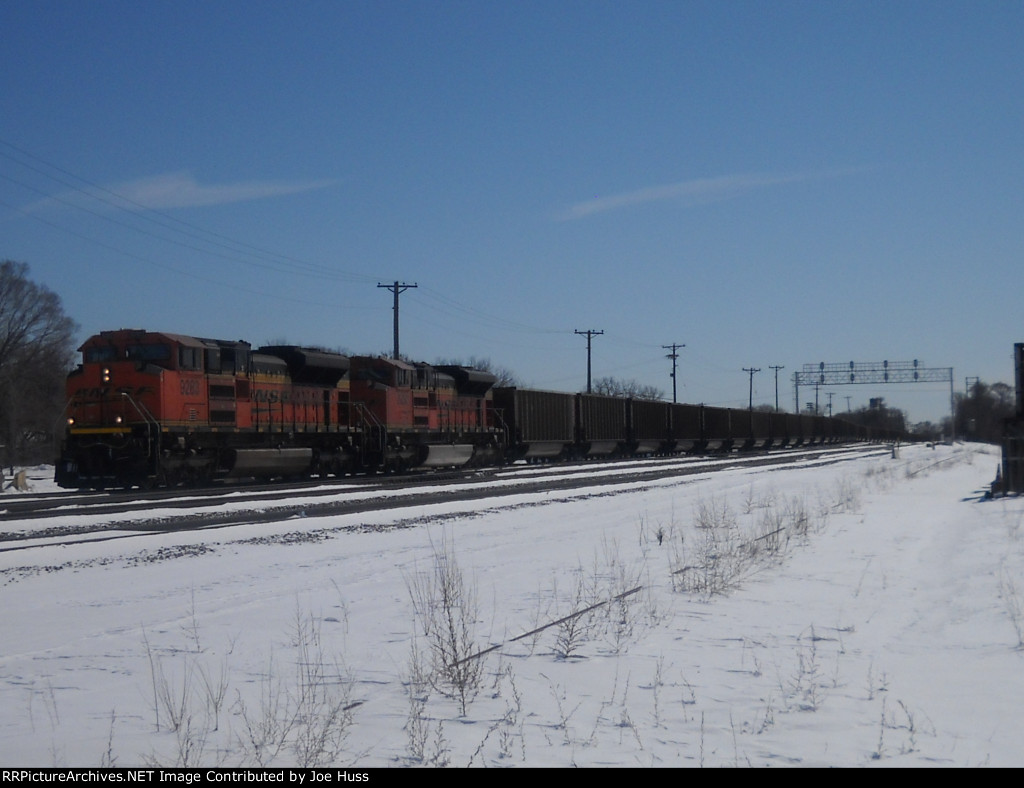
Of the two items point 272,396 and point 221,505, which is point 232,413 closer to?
point 272,396

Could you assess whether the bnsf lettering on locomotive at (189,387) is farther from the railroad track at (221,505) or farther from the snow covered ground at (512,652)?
the snow covered ground at (512,652)

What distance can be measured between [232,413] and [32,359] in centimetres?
4179

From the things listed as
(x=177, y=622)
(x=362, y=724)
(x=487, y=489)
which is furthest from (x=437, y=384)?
(x=362, y=724)

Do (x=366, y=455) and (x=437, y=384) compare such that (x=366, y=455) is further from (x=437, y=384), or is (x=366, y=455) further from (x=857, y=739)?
(x=857, y=739)

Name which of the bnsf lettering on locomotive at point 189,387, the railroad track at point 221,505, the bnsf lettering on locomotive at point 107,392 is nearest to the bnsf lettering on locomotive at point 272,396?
the bnsf lettering on locomotive at point 189,387

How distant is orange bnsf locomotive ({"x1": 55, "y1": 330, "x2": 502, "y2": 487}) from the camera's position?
2353 cm

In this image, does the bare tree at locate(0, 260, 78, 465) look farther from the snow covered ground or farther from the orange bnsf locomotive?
the snow covered ground

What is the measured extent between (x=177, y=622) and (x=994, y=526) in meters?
12.9

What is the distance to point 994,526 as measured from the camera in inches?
621

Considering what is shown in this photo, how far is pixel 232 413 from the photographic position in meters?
25.7

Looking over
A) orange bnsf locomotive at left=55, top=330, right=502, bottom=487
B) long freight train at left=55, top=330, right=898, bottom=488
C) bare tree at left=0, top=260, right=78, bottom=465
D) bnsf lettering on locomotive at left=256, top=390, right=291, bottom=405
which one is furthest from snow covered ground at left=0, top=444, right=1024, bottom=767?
bare tree at left=0, top=260, right=78, bottom=465

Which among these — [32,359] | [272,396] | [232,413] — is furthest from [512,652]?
[32,359]

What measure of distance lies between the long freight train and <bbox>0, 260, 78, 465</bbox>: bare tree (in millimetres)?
31353

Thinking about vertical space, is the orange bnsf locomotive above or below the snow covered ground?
above
